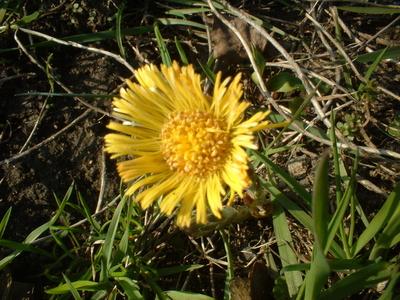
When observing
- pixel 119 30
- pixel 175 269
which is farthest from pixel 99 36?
pixel 175 269

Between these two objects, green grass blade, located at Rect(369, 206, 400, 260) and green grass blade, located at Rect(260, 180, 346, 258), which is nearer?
green grass blade, located at Rect(369, 206, 400, 260)

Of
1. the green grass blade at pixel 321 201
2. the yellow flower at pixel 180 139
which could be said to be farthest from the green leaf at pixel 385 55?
the green grass blade at pixel 321 201

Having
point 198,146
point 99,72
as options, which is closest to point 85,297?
point 198,146

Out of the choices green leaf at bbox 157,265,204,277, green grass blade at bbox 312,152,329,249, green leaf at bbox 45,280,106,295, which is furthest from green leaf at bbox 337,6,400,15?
green leaf at bbox 45,280,106,295

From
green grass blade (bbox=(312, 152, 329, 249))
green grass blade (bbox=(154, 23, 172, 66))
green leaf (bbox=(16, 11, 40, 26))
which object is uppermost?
green leaf (bbox=(16, 11, 40, 26))

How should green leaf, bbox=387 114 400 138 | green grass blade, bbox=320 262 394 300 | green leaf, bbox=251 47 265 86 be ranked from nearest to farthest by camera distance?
green grass blade, bbox=320 262 394 300 → green leaf, bbox=387 114 400 138 → green leaf, bbox=251 47 265 86

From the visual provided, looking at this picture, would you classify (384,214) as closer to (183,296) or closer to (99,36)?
(183,296)

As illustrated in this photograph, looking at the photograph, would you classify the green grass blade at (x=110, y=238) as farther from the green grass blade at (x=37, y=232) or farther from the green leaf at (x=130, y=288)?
the green grass blade at (x=37, y=232)

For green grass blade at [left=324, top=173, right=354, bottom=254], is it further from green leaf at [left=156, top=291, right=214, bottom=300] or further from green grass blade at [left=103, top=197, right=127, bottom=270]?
green grass blade at [left=103, top=197, right=127, bottom=270]
